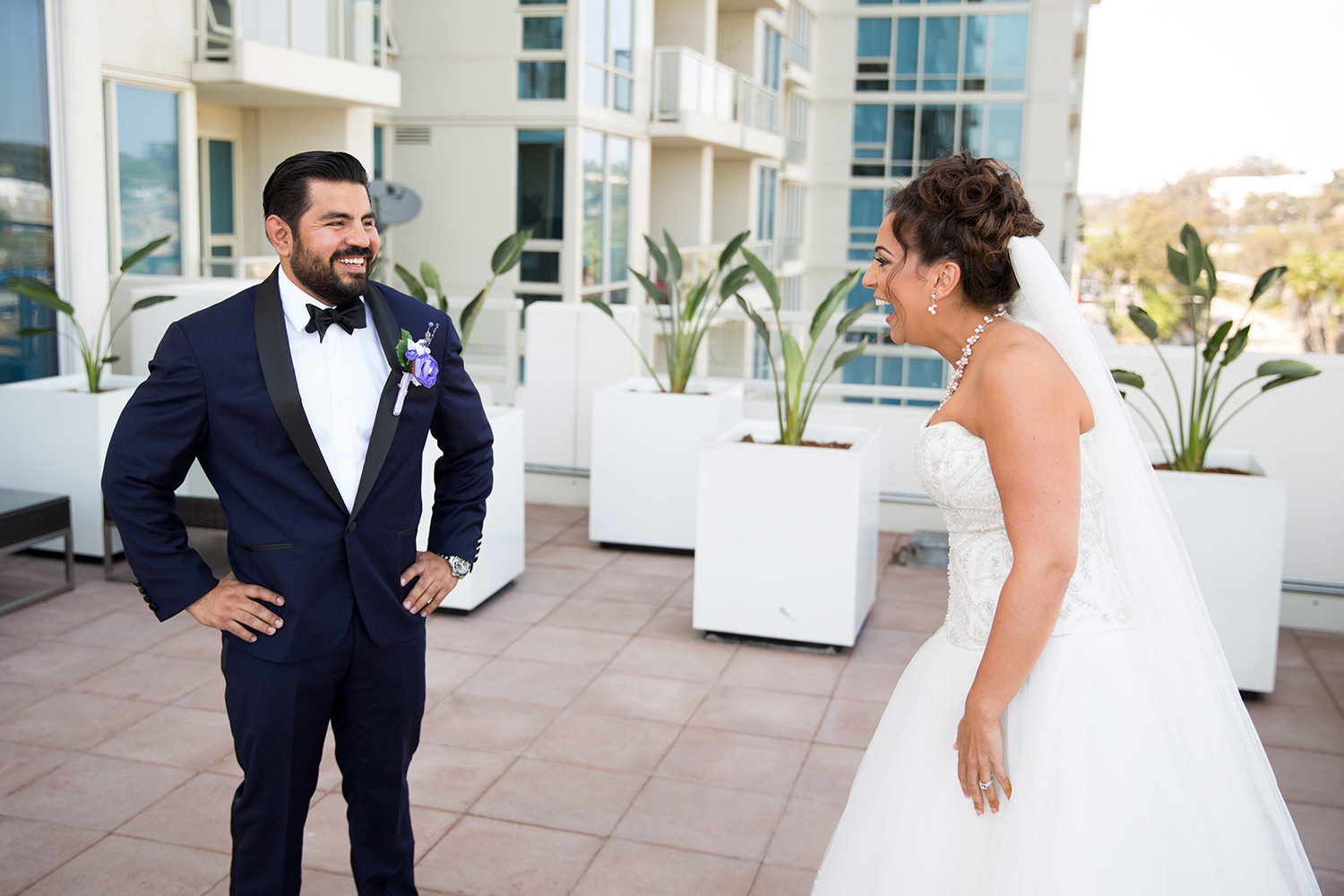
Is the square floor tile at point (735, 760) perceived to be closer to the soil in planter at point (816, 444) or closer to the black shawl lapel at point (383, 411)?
the soil in planter at point (816, 444)

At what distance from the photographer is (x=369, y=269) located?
8.29 feet

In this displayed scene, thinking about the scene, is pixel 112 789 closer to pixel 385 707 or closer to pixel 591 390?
pixel 385 707

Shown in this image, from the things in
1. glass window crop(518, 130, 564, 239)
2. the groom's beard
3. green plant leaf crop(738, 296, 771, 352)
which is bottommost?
green plant leaf crop(738, 296, 771, 352)

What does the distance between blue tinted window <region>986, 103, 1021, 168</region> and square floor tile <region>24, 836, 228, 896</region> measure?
27513 mm

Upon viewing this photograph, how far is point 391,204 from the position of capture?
1068cm

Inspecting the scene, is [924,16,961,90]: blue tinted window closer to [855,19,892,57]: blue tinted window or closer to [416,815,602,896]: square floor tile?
[855,19,892,57]: blue tinted window

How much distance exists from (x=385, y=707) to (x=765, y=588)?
295cm

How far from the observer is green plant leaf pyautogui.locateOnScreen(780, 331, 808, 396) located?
5637mm

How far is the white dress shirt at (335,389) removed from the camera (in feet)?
8.02

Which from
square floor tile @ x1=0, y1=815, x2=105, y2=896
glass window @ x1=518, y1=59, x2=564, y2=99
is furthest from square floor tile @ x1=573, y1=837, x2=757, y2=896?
glass window @ x1=518, y1=59, x2=564, y2=99

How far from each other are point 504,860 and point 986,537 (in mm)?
1910

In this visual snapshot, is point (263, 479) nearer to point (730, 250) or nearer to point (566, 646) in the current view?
point (566, 646)

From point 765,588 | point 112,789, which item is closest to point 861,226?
point 765,588

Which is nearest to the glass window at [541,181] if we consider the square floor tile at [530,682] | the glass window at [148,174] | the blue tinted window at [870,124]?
the glass window at [148,174]
